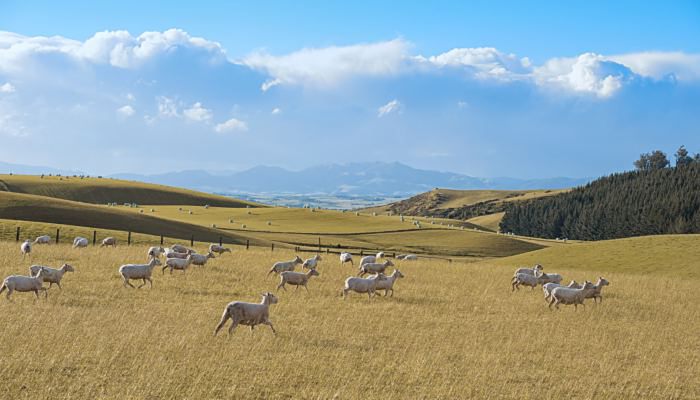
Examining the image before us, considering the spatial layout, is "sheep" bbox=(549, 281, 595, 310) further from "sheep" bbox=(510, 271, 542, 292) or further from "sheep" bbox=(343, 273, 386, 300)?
"sheep" bbox=(343, 273, 386, 300)

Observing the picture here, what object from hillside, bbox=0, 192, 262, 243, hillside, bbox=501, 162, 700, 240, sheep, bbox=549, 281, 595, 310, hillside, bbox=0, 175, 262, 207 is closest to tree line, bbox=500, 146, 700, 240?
hillside, bbox=501, 162, 700, 240

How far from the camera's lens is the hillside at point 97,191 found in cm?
12888

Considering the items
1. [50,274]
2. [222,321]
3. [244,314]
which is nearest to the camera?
[222,321]

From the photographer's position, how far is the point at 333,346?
17.2 meters

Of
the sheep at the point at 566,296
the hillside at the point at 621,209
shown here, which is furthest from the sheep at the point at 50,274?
the hillside at the point at 621,209

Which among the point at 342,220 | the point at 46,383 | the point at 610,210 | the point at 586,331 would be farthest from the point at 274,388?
the point at 610,210

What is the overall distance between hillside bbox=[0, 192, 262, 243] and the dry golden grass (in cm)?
4057

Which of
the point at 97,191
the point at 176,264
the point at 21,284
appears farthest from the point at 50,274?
the point at 97,191

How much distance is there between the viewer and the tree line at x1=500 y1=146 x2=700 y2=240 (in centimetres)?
11775

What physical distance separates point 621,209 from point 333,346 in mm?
129959

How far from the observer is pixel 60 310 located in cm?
1928

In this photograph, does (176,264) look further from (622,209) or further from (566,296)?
(622,209)

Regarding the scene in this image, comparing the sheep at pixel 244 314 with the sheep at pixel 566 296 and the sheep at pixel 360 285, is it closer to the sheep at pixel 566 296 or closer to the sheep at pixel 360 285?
the sheep at pixel 360 285

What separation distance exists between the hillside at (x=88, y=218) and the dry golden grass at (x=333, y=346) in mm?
40575
